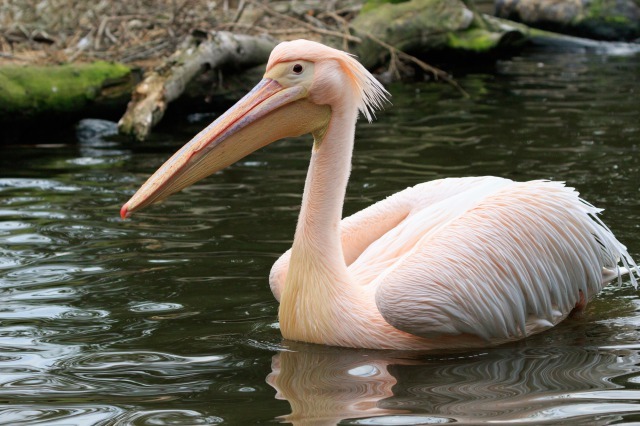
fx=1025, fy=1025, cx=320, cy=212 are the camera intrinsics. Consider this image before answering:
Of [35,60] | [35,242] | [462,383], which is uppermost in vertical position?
[35,60]

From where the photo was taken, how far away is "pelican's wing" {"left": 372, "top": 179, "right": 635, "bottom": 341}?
3.43 meters

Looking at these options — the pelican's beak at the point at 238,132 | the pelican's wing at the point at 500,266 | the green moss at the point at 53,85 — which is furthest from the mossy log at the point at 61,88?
the pelican's wing at the point at 500,266

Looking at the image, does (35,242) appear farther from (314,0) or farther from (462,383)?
(314,0)

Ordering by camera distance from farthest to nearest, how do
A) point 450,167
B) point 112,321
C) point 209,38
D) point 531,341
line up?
point 209,38 → point 450,167 → point 112,321 → point 531,341

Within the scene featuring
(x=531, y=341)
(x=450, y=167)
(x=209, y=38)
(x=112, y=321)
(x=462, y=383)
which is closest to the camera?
(x=462, y=383)

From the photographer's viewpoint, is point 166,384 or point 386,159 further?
point 386,159

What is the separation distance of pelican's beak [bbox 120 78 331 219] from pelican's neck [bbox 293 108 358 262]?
2.5 inches

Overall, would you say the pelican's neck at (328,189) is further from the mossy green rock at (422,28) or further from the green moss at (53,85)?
the mossy green rock at (422,28)

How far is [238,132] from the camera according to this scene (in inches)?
141

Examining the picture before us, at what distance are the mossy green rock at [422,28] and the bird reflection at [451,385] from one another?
6.73m

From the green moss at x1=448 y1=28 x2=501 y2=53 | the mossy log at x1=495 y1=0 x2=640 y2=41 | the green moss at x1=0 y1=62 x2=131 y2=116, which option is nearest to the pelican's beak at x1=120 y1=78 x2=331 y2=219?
the green moss at x1=0 y1=62 x2=131 y2=116

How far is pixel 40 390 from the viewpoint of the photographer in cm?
331

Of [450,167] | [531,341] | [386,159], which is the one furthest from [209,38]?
A: [531,341]

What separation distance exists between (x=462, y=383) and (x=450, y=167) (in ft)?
11.6
